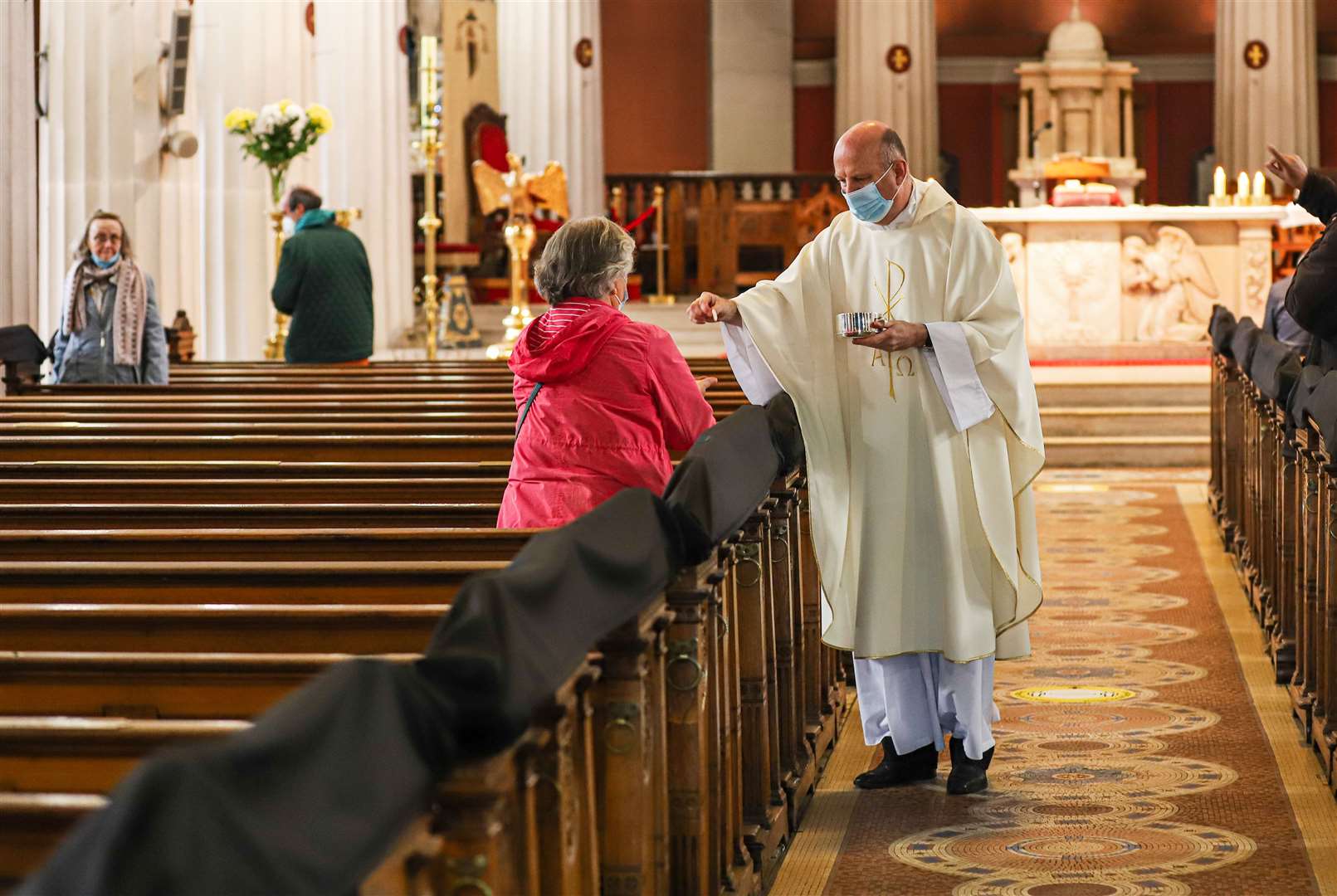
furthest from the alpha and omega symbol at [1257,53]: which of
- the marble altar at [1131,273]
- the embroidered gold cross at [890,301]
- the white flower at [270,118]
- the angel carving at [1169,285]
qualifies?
the embroidered gold cross at [890,301]

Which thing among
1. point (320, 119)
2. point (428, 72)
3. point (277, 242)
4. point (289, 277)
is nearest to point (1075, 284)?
point (428, 72)

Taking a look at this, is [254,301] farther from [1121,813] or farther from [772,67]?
[772,67]

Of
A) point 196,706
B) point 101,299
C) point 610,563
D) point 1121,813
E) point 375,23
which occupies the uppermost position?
point 375,23

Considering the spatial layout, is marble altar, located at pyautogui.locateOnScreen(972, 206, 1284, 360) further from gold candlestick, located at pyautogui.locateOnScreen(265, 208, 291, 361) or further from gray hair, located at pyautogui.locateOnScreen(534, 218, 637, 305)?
gray hair, located at pyautogui.locateOnScreen(534, 218, 637, 305)

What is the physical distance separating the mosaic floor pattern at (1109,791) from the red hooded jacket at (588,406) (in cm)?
95

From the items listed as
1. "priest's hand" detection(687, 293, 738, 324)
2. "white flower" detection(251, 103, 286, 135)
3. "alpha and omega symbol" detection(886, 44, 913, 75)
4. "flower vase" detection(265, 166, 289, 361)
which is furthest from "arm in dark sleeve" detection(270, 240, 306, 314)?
"alpha and omega symbol" detection(886, 44, 913, 75)

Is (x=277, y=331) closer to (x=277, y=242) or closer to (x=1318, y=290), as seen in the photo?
(x=277, y=242)

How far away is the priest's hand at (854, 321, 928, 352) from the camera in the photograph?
155 inches

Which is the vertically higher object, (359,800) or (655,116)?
(655,116)

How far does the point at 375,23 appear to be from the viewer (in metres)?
13.9

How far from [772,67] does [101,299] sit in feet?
51.0

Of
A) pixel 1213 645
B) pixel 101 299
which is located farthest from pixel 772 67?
pixel 1213 645

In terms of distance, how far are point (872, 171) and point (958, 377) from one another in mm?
503

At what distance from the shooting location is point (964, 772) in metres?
4.23
